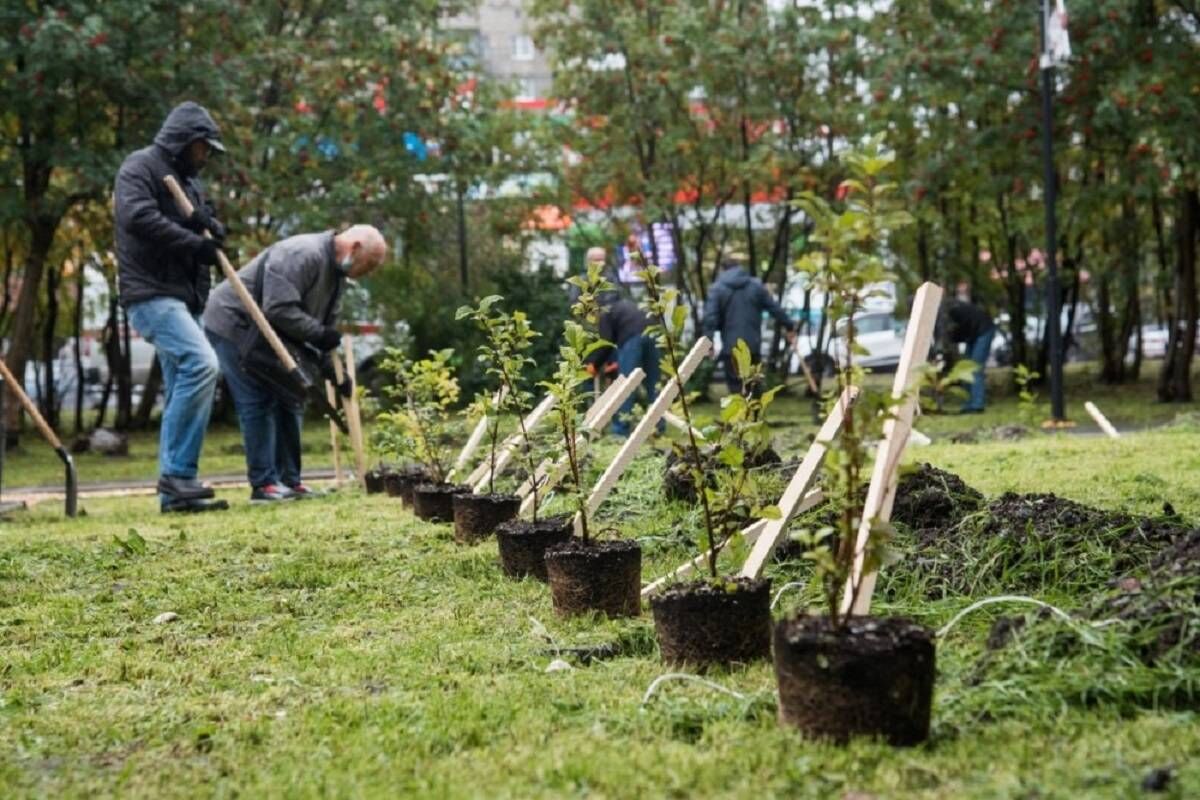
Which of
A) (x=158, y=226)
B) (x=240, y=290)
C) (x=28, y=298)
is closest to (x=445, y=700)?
(x=240, y=290)

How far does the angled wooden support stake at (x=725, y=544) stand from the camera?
405 centimetres

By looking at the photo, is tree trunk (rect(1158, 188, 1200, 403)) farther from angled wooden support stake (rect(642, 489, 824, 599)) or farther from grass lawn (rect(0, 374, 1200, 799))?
angled wooden support stake (rect(642, 489, 824, 599))

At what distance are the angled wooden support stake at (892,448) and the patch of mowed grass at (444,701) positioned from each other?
0.28m


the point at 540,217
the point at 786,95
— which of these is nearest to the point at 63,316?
the point at 540,217

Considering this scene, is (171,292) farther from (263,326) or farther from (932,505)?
(932,505)

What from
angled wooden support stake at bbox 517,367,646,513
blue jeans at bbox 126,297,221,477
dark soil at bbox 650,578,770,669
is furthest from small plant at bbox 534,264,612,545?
blue jeans at bbox 126,297,221,477

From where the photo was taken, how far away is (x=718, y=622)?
11.0 feet

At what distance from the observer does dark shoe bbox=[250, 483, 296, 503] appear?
29.0 ft

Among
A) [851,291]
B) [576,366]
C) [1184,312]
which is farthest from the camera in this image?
[1184,312]

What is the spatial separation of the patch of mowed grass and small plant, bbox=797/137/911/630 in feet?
1.13

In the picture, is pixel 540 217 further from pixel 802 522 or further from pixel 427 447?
pixel 802 522

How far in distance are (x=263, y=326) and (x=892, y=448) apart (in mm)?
5952

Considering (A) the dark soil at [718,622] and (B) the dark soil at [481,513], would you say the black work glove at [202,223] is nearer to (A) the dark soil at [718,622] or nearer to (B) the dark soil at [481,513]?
(B) the dark soil at [481,513]

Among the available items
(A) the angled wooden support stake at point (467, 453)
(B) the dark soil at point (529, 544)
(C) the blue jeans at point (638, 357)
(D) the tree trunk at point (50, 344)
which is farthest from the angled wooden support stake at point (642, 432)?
(D) the tree trunk at point (50, 344)
